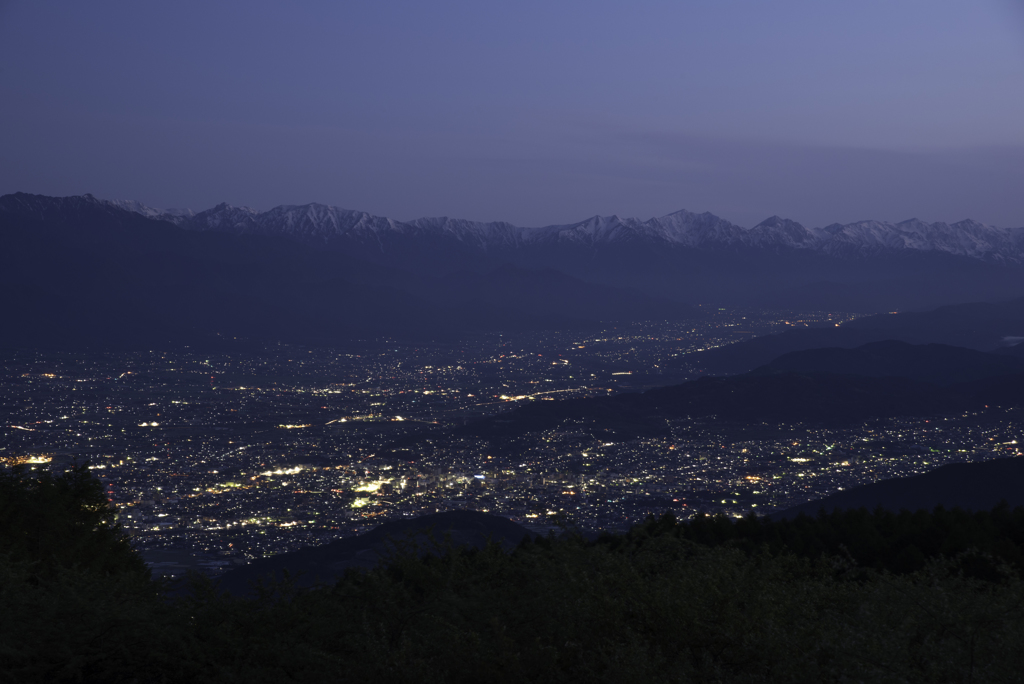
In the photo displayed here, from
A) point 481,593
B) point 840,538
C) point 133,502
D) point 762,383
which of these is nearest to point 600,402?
point 762,383

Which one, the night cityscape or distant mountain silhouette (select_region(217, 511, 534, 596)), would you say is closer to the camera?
distant mountain silhouette (select_region(217, 511, 534, 596))

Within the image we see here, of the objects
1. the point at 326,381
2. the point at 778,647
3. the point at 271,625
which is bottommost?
the point at 326,381

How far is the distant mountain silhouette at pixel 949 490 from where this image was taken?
6531cm

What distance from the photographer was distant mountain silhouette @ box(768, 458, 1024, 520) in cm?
6531

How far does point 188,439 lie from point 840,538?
10926 centimetres

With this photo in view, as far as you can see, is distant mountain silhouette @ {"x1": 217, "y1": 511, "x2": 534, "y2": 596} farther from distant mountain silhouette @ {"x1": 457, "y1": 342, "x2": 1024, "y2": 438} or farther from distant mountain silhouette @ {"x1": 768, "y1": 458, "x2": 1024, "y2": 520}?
distant mountain silhouette @ {"x1": 457, "y1": 342, "x2": 1024, "y2": 438}

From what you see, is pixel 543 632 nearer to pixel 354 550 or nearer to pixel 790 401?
pixel 354 550

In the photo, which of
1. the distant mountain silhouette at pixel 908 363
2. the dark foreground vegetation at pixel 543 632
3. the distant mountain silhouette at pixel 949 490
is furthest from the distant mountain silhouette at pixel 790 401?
the dark foreground vegetation at pixel 543 632

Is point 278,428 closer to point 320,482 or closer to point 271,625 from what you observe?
point 320,482

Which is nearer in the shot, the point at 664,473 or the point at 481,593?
the point at 481,593

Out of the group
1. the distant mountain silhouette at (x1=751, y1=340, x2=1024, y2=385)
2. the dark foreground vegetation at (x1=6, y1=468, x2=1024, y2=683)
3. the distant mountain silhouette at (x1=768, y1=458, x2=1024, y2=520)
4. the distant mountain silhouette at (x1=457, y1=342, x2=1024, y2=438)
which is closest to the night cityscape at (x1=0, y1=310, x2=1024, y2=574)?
the distant mountain silhouette at (x1=457, y1=342, x2=1024, y2=438)

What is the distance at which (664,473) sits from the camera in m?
99.1

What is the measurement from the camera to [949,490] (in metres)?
66.8

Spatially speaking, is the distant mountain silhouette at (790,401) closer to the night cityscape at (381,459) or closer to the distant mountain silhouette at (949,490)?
the night cityscape at (381,459)
